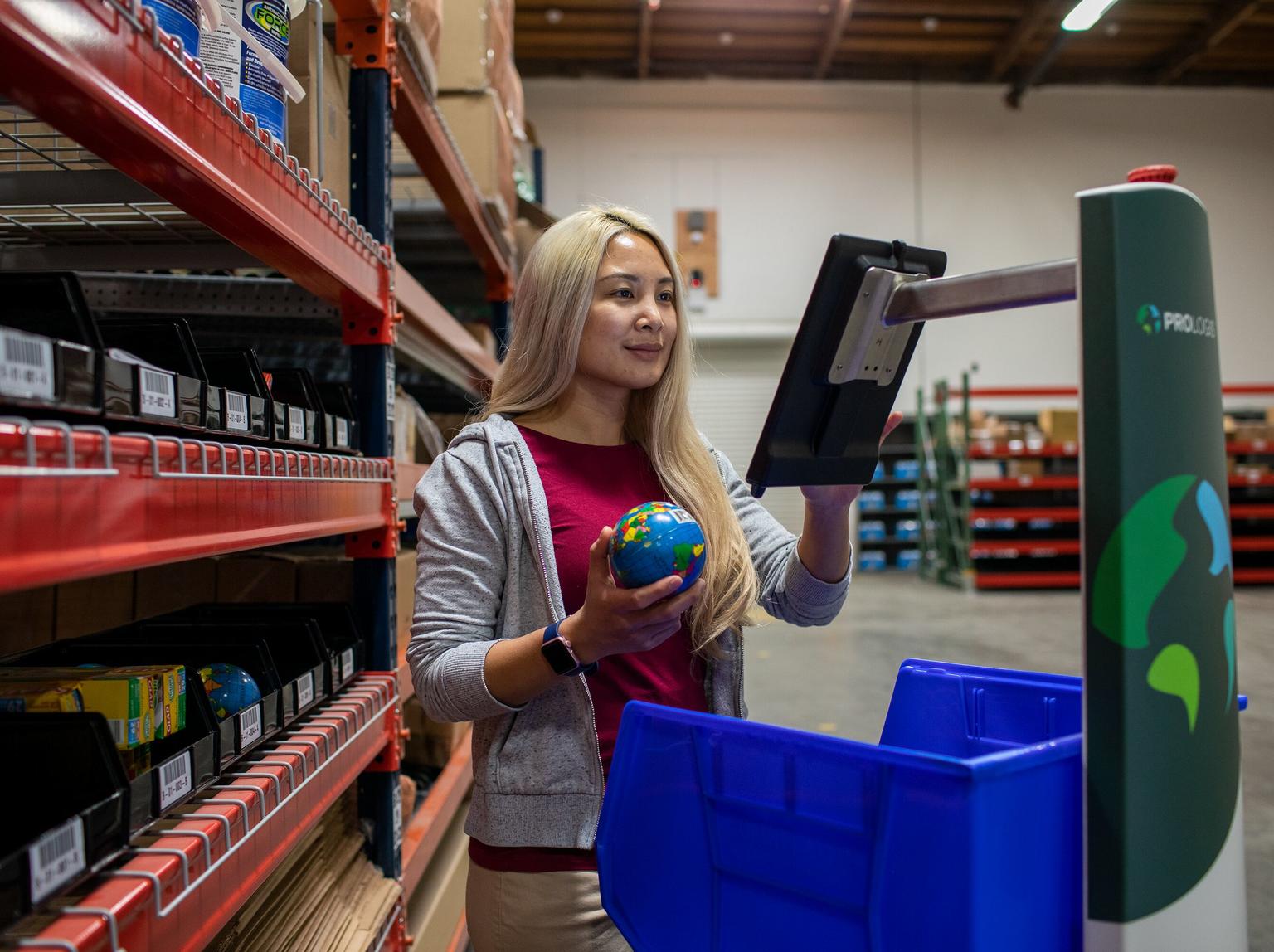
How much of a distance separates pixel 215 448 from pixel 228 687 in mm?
439

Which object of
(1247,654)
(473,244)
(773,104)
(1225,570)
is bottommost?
(1247,654)

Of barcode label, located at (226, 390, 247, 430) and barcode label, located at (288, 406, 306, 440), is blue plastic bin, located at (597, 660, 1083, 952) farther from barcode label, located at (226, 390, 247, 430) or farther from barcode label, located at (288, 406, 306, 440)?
barcode label, located at (288, 406, 306, 440)

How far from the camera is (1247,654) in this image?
19.5 feet

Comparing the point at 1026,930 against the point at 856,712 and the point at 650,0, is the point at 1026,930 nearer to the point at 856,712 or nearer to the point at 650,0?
the point at 856,712

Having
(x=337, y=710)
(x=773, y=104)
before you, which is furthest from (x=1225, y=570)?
(x=773, y=104)

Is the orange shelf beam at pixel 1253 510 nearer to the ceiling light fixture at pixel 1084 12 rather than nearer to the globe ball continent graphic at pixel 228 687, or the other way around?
the ceiling light fixture at pixel 1084 12

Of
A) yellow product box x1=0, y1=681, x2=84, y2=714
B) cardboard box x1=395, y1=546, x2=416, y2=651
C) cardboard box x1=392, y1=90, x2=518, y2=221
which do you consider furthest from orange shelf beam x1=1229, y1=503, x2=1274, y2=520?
yellow product box x1=0, y1=681, x2=84, y2=714

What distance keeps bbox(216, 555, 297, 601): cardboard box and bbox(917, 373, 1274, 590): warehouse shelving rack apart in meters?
8.06

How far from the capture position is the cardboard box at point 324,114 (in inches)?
62.1

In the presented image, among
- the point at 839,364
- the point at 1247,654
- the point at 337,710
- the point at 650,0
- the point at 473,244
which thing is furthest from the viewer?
the point at 650,0

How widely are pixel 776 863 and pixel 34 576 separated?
61cm

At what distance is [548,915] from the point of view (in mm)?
1247

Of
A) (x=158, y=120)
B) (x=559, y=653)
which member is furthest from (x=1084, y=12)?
(x=158, y=120)

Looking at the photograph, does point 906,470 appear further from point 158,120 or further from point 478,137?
point 158,120
